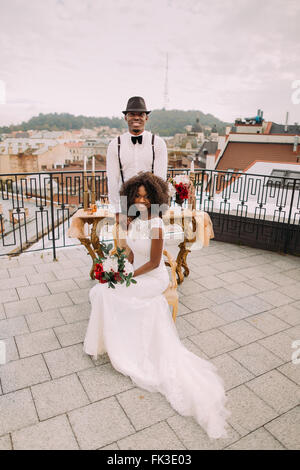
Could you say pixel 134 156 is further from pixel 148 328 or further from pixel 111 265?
pixel 148 328

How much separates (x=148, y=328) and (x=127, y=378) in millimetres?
455

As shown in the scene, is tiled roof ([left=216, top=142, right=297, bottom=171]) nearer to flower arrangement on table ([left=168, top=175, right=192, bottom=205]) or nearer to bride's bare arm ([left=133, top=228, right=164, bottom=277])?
flower arrangement on table ([left=168, top=175, right=192, bottom=205])

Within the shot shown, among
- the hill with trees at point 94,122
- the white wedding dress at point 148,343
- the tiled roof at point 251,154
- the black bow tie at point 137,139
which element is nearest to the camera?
the white wedding dress at point 148,343

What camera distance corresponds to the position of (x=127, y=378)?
2.60 m

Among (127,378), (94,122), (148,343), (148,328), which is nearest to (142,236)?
(148,328)

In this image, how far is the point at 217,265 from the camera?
5.16m

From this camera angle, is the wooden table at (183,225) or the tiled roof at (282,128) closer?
the wooden table at (183,225)

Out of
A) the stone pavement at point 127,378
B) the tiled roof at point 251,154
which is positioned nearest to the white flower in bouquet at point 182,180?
the stone pavement at point 127,378

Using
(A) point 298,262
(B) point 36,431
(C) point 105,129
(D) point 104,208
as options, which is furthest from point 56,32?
(C) point 105,129

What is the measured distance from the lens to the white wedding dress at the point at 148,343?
2.29 meters

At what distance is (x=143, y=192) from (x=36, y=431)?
1.94 metres

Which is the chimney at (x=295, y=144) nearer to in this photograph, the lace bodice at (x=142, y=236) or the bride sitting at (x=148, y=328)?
the bride sitting at (x=148, y=328)

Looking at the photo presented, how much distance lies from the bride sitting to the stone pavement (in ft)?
0.39

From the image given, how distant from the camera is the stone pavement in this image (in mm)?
2057
